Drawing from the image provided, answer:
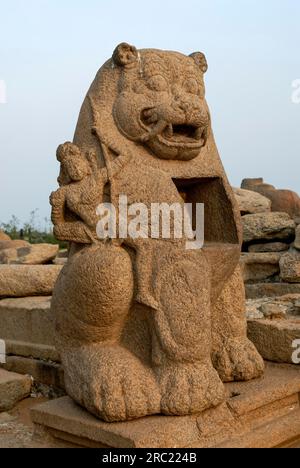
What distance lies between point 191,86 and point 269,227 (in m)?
4.06

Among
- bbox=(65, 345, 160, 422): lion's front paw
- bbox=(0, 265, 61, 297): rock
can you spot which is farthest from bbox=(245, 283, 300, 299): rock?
bbox=(65, 345, 160, 422): lion's front paw

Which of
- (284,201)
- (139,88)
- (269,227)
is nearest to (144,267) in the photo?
(139,88)

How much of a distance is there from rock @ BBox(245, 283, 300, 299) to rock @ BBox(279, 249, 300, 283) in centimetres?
7

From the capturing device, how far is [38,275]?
494 cm

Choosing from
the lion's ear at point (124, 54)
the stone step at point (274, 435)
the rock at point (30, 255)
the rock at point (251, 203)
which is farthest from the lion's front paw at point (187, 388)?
the rock at point (251, 203)

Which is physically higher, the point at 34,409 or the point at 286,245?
the point at 286,245

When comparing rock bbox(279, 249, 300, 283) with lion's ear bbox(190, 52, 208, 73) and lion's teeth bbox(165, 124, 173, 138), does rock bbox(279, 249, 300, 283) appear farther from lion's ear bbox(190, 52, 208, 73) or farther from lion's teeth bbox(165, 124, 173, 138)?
lion's teeth bbox(165, 124, 173, 138)

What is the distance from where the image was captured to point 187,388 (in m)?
2.63

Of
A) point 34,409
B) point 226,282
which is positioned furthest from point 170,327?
point 34,409

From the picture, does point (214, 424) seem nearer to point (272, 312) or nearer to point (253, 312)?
point (272, 312)

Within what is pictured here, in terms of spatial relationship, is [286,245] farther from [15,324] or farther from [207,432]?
[207,432]

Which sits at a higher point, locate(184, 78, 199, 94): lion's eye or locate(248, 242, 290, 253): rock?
locate(184, 78, 199, 94): lion's eye

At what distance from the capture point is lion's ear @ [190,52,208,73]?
320cm

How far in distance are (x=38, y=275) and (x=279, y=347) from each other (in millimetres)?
2223
